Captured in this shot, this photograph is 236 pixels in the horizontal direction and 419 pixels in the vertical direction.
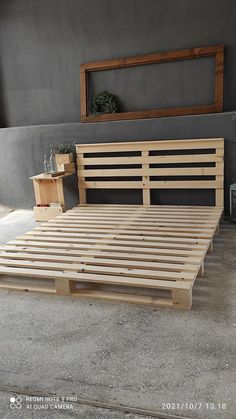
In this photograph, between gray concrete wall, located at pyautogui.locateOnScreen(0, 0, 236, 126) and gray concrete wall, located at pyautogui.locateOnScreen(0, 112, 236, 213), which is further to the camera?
gray concrete wall, located at pyautogui.locateOnScreen(0, 0, 236, 126)

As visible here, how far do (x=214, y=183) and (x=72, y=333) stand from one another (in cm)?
277

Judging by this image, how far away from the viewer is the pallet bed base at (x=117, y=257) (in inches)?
104

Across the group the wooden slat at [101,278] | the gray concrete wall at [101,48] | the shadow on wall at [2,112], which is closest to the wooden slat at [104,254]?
the wooden slat at [101,278]

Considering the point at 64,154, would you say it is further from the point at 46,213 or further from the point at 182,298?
the point at 182,298

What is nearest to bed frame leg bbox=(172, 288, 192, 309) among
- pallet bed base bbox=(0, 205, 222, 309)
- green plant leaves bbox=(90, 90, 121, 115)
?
pallet bed base bbox=(0, 205, 222, 309)

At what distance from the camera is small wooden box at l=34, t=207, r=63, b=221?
4.88 meters

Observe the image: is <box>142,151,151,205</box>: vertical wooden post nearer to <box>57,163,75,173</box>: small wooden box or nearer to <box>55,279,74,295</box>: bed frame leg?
<box>57,163,75,173</box>: small wooden box

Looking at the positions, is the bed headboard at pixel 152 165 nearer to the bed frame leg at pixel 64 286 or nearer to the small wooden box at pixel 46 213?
the small wooden box at pixel 46 213

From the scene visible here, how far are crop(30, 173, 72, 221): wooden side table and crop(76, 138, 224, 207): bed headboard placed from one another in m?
0.33

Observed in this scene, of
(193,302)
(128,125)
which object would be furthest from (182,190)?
(193,302)

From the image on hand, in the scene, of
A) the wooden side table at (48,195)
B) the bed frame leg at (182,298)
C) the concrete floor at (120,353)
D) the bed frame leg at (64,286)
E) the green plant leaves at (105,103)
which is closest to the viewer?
the concrete floor at (120,353)

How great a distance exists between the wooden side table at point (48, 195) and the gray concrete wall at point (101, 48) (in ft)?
3.62

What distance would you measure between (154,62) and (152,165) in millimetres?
1332

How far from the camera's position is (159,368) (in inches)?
75.6
